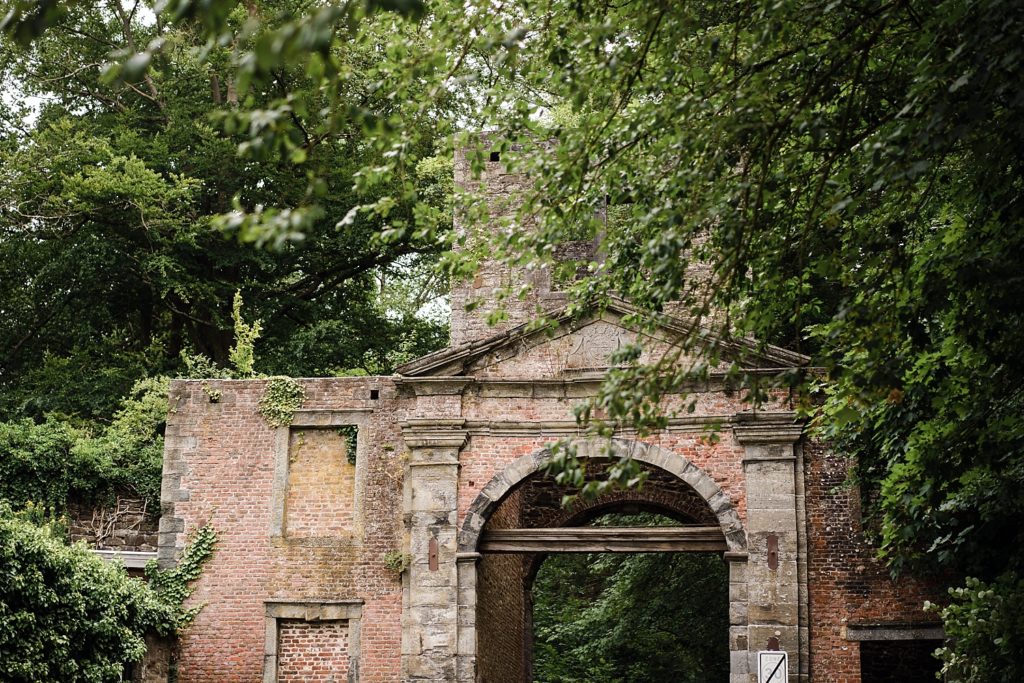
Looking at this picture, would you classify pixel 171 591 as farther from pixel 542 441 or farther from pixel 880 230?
pixel 880 230

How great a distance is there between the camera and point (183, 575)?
16562 millimetres

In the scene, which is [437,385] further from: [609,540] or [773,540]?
[773,540]

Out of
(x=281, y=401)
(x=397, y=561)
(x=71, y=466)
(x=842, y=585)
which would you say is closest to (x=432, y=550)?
(x=397, y=561)

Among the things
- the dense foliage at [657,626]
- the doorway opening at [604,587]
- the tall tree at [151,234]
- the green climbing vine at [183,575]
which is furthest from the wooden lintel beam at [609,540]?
the tall tree at [151,234]

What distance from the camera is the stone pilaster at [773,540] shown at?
14930 mm

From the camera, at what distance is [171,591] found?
16438 millimetres

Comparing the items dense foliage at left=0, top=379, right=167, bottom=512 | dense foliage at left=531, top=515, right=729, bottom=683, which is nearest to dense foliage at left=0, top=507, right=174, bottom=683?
dense foliage at left=0, top=379, right=167, bottom=512

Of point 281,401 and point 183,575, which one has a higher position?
point 281,401

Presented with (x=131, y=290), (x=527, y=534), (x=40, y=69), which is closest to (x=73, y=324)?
(x=131, y=290)

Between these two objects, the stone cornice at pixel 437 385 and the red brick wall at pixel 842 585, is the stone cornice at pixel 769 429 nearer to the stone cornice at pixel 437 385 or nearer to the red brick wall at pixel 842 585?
the red brick wall at pixel 842 585

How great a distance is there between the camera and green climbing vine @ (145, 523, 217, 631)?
1642 centimetres

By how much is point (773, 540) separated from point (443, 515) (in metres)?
4.12

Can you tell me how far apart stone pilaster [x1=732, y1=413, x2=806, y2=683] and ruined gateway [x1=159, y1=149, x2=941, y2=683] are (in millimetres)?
19

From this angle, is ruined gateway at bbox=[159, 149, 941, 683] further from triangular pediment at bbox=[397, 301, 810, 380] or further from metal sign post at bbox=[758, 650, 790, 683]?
metal sign post at bbox=[758, 650, 790, 683]
